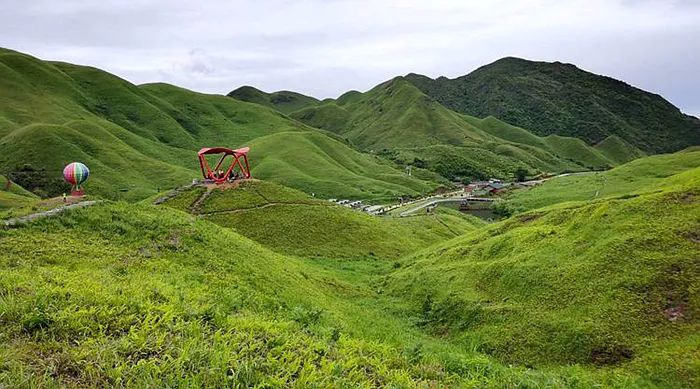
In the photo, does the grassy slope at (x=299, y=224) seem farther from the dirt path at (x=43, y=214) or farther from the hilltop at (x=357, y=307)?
the dirt path at (x=43, y=214)

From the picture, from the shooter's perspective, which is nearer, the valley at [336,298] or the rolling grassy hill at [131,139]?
the valley at [336,298]

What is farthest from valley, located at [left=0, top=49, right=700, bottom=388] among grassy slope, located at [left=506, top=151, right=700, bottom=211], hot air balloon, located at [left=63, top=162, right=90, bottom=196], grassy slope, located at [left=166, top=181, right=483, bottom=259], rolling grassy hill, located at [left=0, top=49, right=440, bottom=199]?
rolling grassy hill, located at [left=0, top=49, right=440, bottom=199]

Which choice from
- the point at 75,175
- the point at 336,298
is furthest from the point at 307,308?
the point at 75,175

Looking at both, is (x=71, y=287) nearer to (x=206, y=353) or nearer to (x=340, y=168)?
(x=206, y=353)

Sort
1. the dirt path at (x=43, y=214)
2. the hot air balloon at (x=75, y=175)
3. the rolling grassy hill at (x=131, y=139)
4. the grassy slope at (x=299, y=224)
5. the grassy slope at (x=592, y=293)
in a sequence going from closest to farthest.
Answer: the grassy slope at (x=592, y=293)
the dirt path at (x=43, y=214)
the hot air balloon at (x=75, y=175)
the grassy slope at (x=299, y=224)
the rolling grassy hill at (x=131, y=139)

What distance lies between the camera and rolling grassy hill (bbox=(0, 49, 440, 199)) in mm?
90000

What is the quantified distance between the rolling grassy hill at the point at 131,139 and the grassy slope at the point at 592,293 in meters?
73.3

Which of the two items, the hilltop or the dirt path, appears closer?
the hilltop

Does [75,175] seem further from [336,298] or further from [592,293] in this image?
[592,293]

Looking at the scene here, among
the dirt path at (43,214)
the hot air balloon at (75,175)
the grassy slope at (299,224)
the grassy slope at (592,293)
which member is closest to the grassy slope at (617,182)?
the grassy slope at (299,224)

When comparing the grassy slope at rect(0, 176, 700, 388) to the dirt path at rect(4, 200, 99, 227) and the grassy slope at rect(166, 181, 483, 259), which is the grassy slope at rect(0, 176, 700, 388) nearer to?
the dirt path at rect(4, 200, 99, 227)

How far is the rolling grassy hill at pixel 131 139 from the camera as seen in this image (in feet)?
295

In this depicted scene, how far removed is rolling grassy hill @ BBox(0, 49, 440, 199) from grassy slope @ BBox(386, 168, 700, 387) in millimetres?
73258

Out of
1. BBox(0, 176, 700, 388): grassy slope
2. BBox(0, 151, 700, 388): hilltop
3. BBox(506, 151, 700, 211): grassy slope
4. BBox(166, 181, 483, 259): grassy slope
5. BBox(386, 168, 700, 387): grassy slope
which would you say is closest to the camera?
BBox(0, 176, 700, 388): grassy slope
